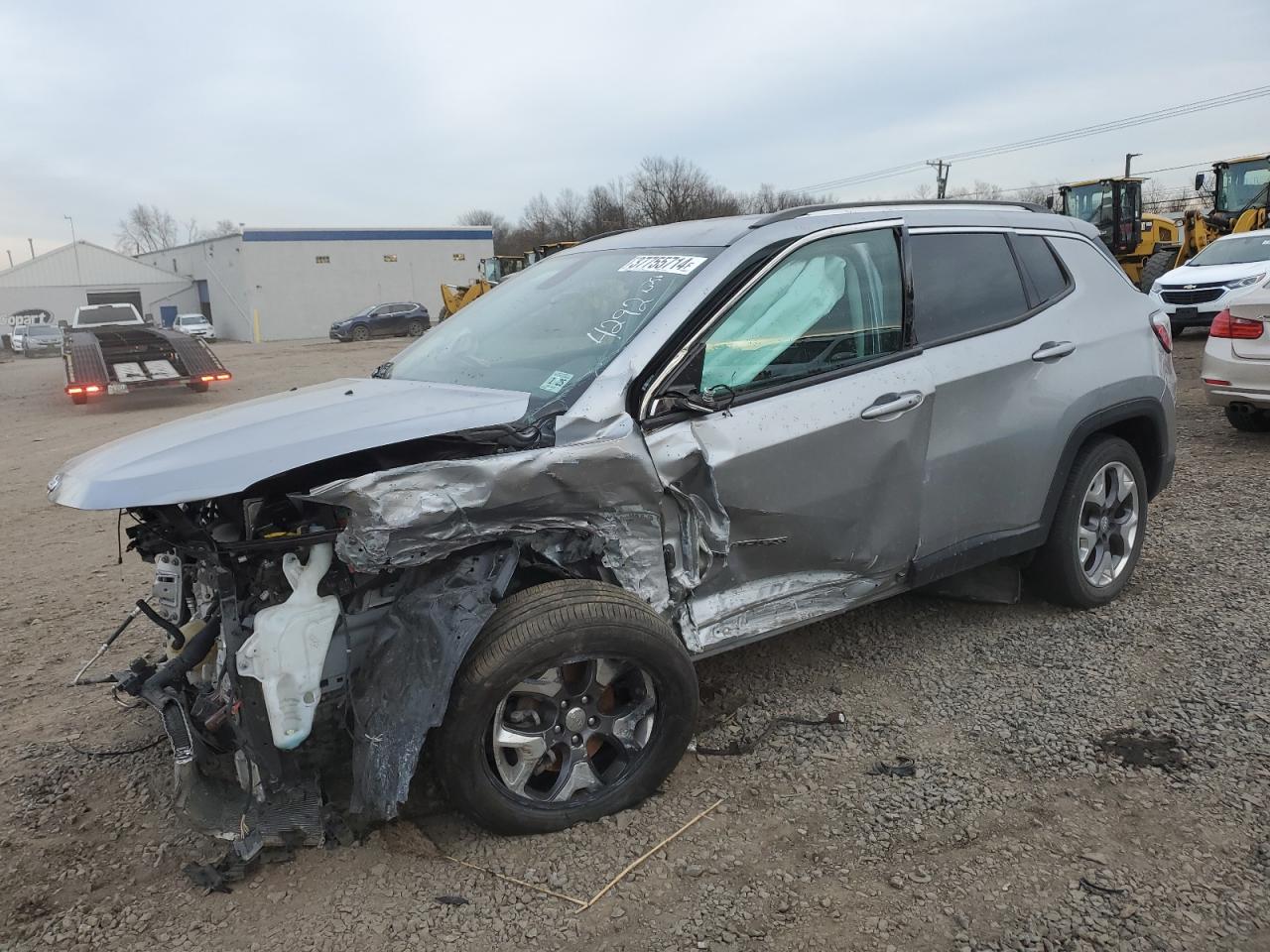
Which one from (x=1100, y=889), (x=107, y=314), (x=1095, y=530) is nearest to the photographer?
(x=1100, y=889)

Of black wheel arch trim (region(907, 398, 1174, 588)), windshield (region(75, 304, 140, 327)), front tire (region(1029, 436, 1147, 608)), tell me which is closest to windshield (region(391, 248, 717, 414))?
black wheel arch trim (region(907, 398, 1174, 588))

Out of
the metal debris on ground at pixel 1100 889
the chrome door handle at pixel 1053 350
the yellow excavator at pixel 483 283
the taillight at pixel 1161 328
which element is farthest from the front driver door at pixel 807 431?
the yellow excavator at pixel 483 283

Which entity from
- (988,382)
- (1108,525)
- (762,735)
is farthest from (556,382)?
(1108,525)

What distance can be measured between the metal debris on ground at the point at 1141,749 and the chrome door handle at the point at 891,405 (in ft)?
4.56

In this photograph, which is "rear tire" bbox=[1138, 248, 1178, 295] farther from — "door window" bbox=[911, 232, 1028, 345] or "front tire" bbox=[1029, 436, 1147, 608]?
"door window" bbox=[911, 232, 1028, 345]

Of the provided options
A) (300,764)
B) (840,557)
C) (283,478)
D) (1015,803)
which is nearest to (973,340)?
(840,557)

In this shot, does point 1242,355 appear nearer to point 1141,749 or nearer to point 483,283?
point 1141,749

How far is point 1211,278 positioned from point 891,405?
44.1ft

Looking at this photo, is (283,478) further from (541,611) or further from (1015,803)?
(1015,803)

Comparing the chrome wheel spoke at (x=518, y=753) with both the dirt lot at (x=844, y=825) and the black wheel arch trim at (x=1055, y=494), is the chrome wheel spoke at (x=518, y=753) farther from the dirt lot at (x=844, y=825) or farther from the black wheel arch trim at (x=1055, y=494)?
the black wheel arch trim at (x=1055, y=494)

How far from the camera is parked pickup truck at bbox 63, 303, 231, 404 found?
47.6ft

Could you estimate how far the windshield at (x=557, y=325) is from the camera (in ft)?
10.3

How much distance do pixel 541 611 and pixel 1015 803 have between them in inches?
65.3

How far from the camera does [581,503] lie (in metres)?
2.79
